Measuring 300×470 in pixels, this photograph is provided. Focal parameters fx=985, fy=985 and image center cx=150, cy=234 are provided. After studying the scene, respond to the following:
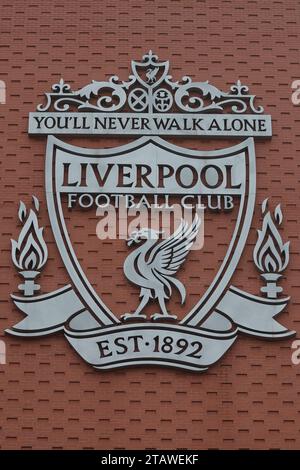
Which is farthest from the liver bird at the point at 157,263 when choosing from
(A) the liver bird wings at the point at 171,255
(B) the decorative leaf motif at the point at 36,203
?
(B) the decorative leaf motif at the point at 36,203

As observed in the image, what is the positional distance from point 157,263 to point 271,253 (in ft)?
4.67

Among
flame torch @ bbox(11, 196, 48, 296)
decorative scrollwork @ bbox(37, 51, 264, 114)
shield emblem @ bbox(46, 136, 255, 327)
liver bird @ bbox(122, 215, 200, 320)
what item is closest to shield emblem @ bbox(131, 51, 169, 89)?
decorative scrollwork @ bbox(37, 51, 264, 114)

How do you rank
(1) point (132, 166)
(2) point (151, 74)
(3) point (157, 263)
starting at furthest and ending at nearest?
(2) point (151, 74) → (1) point (132, 166) → (3) point (157, 263)

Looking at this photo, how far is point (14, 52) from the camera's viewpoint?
13.4 m

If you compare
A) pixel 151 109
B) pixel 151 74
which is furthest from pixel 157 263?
pixel 151 74

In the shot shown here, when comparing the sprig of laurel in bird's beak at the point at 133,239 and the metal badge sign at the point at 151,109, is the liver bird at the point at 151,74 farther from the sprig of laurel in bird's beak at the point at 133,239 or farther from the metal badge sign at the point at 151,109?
the sprig of laurel in bird's beak at the point at 133,239

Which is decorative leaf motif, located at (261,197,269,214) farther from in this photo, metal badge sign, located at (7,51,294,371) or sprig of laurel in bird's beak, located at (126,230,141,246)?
sprig of laurel in bird's beak, located at (126,230,141,246)

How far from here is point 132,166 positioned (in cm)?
1259

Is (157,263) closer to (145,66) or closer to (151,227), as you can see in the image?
(151,227)

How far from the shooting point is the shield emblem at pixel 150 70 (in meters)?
13.1

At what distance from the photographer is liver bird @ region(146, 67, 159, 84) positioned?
1312 centimetres

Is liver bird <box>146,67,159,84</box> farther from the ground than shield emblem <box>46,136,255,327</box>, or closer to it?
farther from the ground

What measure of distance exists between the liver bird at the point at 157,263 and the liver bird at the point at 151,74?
2.12 meters

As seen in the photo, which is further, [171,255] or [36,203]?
[36,203]
